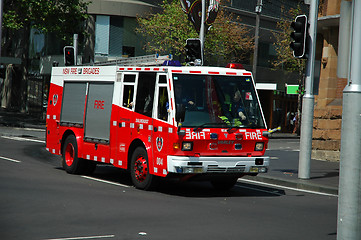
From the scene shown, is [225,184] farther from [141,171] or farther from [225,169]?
[141,171]

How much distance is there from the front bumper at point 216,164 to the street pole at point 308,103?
2.94 m

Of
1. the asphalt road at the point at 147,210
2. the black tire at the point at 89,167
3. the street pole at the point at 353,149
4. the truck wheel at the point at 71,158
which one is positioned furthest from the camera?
the black tire at the point at 89,167

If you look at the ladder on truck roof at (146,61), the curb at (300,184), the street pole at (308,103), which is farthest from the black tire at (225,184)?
the ladder on truck roof at (146,61)

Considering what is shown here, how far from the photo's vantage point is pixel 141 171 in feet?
41.0

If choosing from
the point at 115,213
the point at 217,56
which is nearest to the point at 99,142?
the point at 115,213

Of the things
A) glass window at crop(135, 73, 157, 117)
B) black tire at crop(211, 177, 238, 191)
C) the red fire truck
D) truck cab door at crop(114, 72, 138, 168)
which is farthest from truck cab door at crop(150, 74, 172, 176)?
black tire at crop(211, 177, 238, 191)

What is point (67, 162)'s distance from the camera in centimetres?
1503

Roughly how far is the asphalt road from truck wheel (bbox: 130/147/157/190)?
0.66 feet

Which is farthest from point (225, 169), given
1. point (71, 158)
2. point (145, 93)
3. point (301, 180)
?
point (71, 158)

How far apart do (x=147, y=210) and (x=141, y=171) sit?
101 inches

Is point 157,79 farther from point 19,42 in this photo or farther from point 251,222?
point 19,42

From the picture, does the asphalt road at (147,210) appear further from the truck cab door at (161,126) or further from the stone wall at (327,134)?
the stone wall at (327,134)

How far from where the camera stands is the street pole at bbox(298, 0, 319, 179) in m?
14.8

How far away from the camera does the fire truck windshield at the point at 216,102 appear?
38.8 ft
